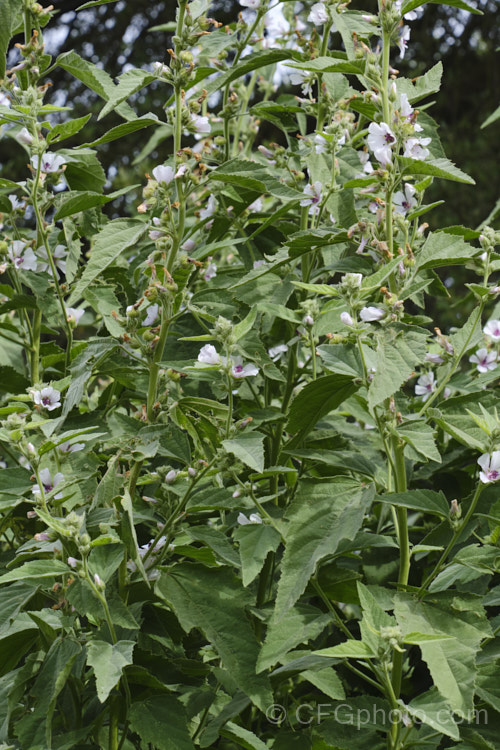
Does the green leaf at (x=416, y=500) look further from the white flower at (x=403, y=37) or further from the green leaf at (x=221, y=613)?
the white flower at (x=403, y=37)

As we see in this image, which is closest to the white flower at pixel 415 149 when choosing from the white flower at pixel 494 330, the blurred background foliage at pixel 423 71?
the white flower at pixel 494 330

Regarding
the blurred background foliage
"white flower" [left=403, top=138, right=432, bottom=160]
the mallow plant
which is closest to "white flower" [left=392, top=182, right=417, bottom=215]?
the mallow plant

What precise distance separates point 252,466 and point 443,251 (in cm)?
49

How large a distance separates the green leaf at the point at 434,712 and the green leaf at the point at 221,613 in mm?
218

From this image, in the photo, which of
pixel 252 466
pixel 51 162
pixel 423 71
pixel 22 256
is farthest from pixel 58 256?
pixel 423 71

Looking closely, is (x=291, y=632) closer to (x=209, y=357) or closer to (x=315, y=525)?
(x=315, y=525)

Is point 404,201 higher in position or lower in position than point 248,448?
→ higher

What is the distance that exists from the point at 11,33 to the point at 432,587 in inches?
53.9

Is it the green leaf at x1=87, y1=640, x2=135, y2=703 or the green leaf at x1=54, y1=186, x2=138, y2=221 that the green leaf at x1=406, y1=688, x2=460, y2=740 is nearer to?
the green leaf at x1=87, y1=640, x2=135, y2=703

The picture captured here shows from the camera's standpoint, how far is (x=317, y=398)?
1405mm

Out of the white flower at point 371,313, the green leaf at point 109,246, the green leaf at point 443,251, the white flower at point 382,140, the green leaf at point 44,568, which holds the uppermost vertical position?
the white flower at point 382,140

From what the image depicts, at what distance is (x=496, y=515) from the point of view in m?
1.35

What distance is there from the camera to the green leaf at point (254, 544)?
4.25 ft

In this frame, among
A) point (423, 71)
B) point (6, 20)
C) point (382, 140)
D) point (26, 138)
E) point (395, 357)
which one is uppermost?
point (6, 20)
